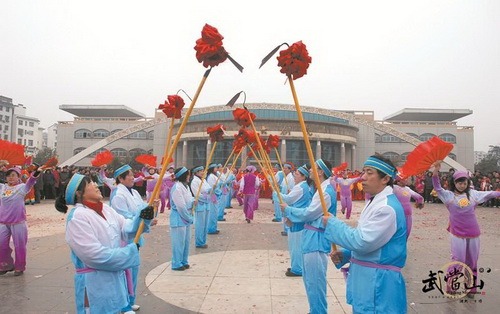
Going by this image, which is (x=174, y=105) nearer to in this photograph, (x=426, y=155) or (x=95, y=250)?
(x=95, y=250)

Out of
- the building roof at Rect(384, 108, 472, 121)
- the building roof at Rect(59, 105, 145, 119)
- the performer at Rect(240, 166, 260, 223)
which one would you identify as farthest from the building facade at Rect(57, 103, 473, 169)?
the performer at Rect(240, 166, 260, 223)

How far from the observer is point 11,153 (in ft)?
18.4

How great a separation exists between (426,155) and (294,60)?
1755 millimetres

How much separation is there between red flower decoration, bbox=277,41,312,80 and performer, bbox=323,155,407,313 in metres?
1.25

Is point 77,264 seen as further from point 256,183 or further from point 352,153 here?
point 352,153

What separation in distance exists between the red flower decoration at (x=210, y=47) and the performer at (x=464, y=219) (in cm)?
367

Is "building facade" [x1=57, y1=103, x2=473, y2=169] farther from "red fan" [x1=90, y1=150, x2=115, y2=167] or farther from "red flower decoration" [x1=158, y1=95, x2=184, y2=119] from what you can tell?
"red flower decoration" [x1=158, y1=95, x2=184, y2=119]

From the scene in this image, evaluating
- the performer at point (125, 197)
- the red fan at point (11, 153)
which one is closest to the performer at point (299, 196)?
the performer at point (125, 197)

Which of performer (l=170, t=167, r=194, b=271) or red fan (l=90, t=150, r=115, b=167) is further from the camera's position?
red fan (l=90, t=150, r=115, b=167)

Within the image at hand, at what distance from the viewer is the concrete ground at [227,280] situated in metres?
4.62

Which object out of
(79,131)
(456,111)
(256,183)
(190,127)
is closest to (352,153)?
(190,127)

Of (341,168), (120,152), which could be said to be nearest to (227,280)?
(341,168)

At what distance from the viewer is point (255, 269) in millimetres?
6359

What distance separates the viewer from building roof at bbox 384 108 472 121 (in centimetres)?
5969
